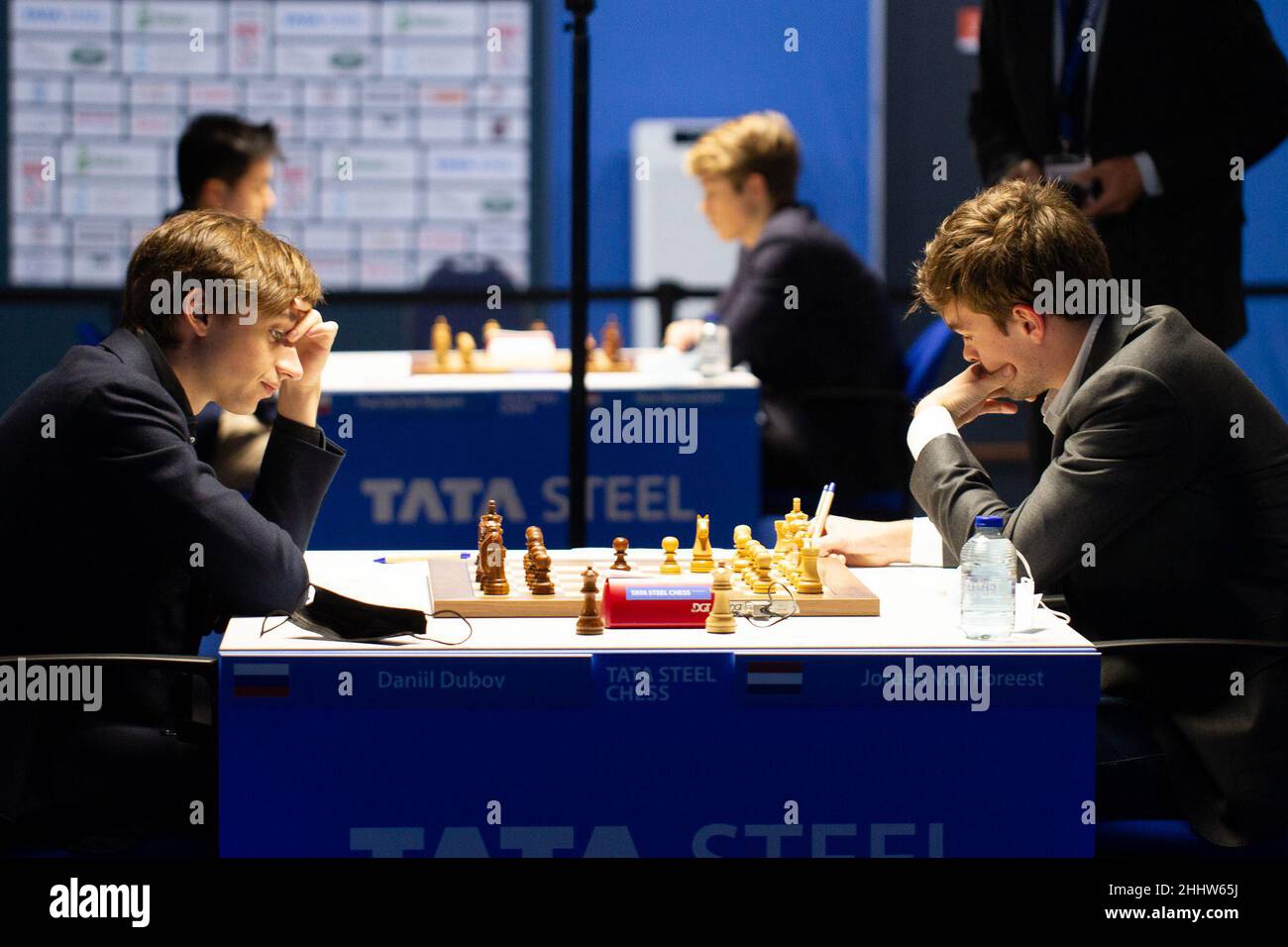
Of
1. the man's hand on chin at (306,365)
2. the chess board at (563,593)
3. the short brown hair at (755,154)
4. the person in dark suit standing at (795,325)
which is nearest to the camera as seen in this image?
the chess board at (563,593)

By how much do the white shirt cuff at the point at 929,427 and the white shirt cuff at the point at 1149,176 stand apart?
162 cm

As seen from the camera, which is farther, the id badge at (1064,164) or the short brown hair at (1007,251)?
the id badge at (1064,164)

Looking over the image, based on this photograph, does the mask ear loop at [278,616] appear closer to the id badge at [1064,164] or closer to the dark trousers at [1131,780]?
the dark trousers at [1131,780]

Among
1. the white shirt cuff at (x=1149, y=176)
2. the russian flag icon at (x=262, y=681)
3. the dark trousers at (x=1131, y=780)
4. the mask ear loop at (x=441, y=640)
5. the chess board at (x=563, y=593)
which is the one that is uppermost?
the white shirt cuff at (x=1149, y=176)

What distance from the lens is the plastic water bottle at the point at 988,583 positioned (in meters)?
1.98

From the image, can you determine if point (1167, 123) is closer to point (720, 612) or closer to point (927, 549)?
point (927, 549)

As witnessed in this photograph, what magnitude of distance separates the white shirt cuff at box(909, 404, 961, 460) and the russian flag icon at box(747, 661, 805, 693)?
54 centimetres

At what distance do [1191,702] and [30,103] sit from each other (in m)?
6.84

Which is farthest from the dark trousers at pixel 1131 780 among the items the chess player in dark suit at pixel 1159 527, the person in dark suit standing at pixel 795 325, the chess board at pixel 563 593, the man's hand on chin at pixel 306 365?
the person in dark suit standing at pixel 795 325

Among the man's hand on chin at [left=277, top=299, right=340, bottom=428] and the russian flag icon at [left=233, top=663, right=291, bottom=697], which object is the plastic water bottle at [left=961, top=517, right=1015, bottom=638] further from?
the man's hand on chin at [left=277, top=299, right=340, bottom=428]

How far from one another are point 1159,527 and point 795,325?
9.04 feet

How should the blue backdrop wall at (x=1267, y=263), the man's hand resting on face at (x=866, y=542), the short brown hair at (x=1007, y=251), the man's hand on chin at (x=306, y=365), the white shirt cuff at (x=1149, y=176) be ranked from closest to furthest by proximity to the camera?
the short brown hair at (x=1007, y=251), the man's hand on chin at (x=306, y=365), the man's hand resting on face at (x=866, y=542), the white shirt cuff at (x=1149, y=176), the blue backdrop wall at (x=1267, y=263)

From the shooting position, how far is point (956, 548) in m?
2.25
